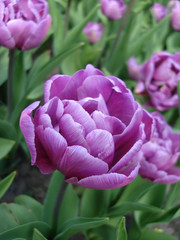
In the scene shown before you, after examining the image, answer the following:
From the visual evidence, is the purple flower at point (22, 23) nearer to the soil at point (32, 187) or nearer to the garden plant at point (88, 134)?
the garden plant at point (88, 134)

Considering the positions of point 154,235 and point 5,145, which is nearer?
point 5,145

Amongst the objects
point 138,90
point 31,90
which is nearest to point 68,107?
point 31,90

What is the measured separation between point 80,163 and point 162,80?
738 mm

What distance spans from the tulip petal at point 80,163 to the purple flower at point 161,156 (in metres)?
0.26

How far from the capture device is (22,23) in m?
0.81

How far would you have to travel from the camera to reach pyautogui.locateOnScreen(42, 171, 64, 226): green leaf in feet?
2.51

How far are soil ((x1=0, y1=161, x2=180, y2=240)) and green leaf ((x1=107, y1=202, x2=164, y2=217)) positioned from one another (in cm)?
34

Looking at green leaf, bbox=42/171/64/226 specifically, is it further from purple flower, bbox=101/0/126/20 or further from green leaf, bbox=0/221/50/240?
purple flower, bbox=101/0/126/20

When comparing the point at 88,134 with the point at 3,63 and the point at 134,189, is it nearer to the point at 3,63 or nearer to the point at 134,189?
the point at 134,189

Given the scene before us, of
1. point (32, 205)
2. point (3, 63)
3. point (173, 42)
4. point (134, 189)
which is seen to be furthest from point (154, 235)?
point (173, 42)

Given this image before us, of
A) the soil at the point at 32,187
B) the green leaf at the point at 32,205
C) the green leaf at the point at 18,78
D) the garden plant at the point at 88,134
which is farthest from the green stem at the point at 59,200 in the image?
the green leaf at the point at 18,78

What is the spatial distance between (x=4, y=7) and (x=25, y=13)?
3.2 inches

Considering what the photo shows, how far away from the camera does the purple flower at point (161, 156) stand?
0.81 metres

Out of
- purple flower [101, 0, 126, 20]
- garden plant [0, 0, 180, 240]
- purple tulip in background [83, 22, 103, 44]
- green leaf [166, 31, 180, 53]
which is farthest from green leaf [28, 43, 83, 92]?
green leaf [166, 31, 180, 53]
